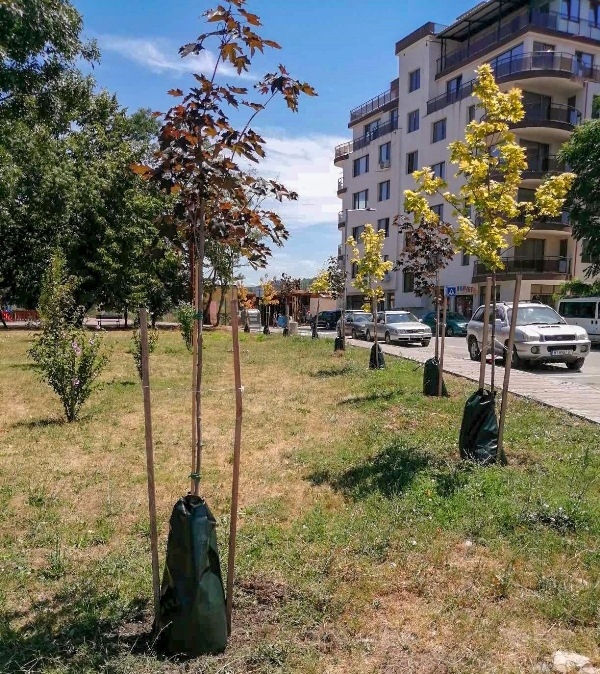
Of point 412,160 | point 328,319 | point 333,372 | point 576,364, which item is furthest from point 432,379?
point 328,319

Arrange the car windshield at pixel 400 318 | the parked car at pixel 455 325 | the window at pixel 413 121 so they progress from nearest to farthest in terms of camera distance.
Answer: the car windshield at pixel 400 318 < the parked car at pixel 455 325 < the window at pixel 413 121

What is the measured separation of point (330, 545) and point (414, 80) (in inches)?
1763

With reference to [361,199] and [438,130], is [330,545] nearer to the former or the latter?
[438,130]

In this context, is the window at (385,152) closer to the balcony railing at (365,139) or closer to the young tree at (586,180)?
the balcony railing at (365,139)

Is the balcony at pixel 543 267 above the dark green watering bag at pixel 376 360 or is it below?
above

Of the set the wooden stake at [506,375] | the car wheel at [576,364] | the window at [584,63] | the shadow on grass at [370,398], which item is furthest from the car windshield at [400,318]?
the wooden stake at [506,375]

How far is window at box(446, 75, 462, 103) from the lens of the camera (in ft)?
128

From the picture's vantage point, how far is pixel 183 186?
3189 millimetres

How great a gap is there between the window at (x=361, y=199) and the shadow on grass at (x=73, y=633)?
4883cm

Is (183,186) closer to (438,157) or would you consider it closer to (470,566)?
(470,566)

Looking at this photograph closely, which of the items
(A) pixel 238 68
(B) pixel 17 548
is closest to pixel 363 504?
(B) pixel 17 548

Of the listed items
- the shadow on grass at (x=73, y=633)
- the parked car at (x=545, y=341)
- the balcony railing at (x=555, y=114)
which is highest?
the balcony railing at (x=555, y=114)

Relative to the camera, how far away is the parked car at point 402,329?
87.7ft

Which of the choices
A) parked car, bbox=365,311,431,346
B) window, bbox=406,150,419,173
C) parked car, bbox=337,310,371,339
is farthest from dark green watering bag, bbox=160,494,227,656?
window, bbox=406,150,419,173
